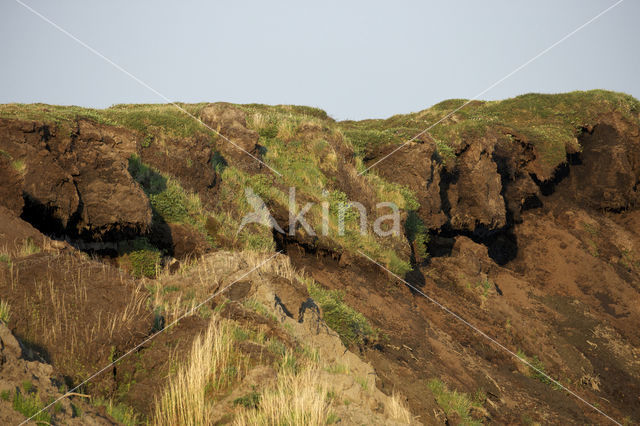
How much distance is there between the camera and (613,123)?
26750 mm

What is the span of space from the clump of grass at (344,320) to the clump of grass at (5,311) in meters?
5.96

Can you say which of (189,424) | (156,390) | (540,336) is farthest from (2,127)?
(540,336)

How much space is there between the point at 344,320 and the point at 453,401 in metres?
2.51

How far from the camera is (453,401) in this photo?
9.78 meters

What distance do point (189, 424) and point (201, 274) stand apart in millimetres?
3718

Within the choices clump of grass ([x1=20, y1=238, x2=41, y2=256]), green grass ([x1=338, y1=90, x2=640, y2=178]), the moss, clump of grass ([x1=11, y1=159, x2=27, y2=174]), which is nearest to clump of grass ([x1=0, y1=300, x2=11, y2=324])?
clump of grass ([x1=20, y1=238, x2=41, y2=256])

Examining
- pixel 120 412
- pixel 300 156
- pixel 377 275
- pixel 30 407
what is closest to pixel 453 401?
pixel 377 275

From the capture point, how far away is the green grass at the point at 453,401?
937cm

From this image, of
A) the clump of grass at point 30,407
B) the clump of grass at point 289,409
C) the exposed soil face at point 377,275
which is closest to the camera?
Answer: the clump of grass at point 30,407

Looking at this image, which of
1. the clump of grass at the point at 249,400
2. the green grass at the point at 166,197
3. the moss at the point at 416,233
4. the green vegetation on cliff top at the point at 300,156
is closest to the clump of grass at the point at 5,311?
the clump of grass at the point at 249,400

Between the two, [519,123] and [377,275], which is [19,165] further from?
[519,123]

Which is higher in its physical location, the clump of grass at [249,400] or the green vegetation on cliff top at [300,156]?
the green vegetation on cliff top at [300,156]

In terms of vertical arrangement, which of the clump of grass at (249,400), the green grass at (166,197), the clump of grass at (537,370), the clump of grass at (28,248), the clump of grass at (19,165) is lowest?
the clump of grass at (537,370)

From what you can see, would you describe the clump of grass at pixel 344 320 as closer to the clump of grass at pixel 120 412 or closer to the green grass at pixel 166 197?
the green grass at pixel 166 197
